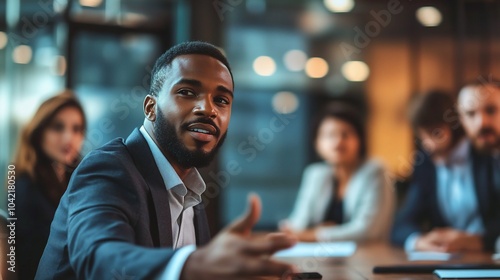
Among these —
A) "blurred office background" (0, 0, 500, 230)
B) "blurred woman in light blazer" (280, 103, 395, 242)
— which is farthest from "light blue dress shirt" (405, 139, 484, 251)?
"blurred office background" (0, 0, 500, 230)

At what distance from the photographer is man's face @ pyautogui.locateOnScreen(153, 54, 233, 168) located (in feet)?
3.52

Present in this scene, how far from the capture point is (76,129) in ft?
5.71

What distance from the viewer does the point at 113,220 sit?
3.17 ft

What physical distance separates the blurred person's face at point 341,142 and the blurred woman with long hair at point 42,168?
6.18ft

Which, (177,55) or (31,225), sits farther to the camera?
(31,225)

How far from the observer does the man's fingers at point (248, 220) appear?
84 cm

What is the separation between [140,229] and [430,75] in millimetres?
4631

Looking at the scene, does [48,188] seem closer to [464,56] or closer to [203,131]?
[203,131]

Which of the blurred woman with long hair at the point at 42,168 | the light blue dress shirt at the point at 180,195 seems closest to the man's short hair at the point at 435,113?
the blurred woman with long hair at the point at 42,168

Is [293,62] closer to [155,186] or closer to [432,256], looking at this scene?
[432,256]

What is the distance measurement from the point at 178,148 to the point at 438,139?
2153 millimetres

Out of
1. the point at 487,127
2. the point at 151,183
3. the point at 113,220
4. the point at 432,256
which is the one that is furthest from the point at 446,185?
the point at 113,220

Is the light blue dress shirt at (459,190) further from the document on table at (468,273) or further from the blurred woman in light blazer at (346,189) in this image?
the document on table at (468,273)

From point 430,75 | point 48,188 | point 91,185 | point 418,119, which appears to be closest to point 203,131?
point 91,185
